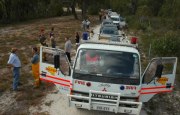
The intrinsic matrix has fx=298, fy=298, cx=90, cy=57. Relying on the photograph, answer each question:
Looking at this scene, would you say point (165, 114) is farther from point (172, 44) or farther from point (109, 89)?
point (172, 44)

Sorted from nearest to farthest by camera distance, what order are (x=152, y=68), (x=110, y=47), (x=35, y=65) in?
(x=110, y=47) → (x=152, y=68) → (x=35, y=65)

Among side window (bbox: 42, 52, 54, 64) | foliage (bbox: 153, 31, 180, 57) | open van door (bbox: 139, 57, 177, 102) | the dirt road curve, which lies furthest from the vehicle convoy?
foliage (bbox: 153, 31, 180, 57)

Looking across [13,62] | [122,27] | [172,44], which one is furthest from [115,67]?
[122,27]

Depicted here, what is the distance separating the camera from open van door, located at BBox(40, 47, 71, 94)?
33.2 feet

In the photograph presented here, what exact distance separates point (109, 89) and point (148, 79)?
1.65 metres

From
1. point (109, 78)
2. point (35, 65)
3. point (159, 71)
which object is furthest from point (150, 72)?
point (35, 65)

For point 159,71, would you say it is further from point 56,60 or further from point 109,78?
point 56,60

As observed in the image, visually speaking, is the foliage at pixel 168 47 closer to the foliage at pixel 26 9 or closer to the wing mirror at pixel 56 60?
the wing mirror at pixel 56 60

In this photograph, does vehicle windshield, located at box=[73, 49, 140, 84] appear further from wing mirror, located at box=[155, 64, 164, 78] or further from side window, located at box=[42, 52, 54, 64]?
side window, located at box=[42, 52, 54, 64]

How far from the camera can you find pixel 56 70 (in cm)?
1020

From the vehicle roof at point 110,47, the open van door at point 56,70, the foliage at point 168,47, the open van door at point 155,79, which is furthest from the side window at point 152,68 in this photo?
the foliage at point 168,47

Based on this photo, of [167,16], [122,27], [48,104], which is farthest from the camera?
[167,16]

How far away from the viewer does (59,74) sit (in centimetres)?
1023

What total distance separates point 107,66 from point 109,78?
19.8 inches
